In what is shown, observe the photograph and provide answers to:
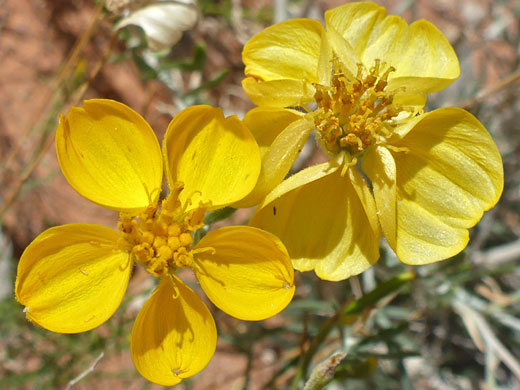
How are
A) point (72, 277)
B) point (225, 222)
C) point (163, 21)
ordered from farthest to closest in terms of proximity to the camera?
point (225, 222), point (163, 21), point (72, 277)

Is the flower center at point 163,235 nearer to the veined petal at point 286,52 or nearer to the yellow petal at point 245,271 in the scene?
the yellow petal at point 245,271

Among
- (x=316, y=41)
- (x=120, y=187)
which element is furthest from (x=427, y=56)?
(x=120, y=187)

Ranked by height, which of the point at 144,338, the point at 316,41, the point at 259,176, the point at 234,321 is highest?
the point at 316,41

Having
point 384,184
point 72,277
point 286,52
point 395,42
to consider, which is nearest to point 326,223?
point 384,184

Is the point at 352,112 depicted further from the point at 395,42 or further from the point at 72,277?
the point at 72,277

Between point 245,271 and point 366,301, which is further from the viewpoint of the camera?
point 366,301

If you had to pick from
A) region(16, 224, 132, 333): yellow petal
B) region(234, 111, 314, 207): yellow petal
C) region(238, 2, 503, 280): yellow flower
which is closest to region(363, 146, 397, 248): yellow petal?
region(238, 2, 503, 280): yellow flower

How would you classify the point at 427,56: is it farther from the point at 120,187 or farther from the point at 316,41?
the point at 120,187
